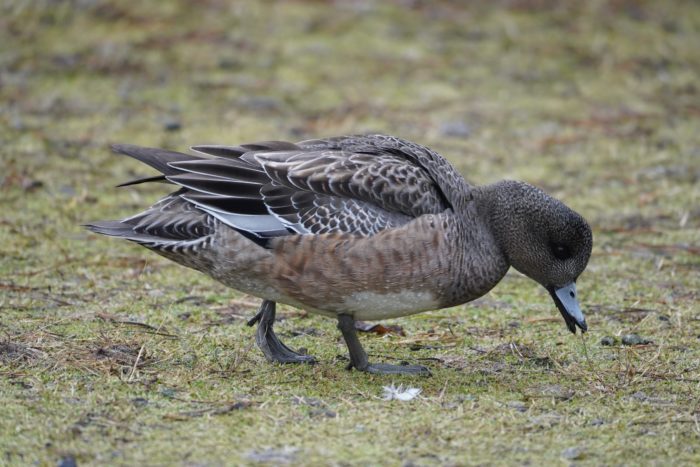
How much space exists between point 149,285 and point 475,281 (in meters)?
1.98

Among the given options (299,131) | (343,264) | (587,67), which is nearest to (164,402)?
(343,264)

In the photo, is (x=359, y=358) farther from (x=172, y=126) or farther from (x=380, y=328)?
(x=172, y=126)

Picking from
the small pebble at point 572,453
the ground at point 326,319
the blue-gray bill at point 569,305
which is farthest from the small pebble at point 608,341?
the small pebble at point 572,453

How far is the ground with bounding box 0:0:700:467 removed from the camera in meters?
4.05

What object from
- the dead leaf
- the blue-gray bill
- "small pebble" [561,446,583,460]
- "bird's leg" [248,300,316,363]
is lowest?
the dead leaf

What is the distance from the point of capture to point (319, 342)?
5250mm

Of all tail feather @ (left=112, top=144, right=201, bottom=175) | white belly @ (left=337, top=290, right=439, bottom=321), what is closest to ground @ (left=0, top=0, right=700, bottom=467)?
white belly @ (left=337, top=290, right=439, bottom=321)

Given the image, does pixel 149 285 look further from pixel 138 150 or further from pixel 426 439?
pixel 426 439

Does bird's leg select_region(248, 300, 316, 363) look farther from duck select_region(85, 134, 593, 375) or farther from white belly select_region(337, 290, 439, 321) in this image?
white belly select_region(337, 290, 439, 321)

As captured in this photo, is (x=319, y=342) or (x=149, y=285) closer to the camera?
(x=319, y=342)

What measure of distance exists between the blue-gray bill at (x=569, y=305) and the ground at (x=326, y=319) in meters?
0.18

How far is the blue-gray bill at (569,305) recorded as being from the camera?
4.97 meters

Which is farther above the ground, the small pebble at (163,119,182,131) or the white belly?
the white belly

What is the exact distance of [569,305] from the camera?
197 inches
